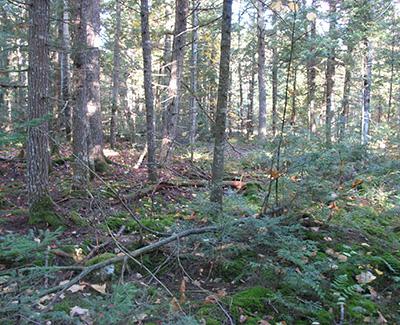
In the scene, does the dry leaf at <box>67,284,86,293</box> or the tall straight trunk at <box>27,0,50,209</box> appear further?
the tall straight trunk at <box>27,0,50,209</box>

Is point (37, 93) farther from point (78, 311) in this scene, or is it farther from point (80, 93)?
point (78, 311)

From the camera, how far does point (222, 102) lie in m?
5.47

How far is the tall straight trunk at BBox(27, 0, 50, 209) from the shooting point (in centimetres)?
551

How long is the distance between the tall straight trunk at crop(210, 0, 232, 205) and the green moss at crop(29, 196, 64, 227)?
2.46m

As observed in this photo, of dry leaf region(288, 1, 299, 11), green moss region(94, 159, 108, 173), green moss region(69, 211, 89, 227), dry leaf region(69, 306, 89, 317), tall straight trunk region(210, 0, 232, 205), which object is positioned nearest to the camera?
dry leaf region(69, 306, 89, 317)

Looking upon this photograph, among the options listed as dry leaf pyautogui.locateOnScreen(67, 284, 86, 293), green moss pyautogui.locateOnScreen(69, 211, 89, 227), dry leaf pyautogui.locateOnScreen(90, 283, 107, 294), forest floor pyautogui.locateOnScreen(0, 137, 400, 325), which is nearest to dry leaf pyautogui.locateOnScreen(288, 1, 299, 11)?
forest floor pyautogui.locateOnScreen(0, 137, 400, 325)

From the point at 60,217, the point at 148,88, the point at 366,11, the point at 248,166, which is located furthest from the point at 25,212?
the point at 366,11

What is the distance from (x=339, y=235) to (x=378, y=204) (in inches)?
89.7

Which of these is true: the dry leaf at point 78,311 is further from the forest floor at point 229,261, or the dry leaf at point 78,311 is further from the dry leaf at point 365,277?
the dry leaf at point 365,277

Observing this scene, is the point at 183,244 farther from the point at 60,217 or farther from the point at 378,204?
the point at 378,204

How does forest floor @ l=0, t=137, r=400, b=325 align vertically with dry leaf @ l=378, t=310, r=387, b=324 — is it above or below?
above

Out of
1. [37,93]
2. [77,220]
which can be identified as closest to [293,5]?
[37,93]

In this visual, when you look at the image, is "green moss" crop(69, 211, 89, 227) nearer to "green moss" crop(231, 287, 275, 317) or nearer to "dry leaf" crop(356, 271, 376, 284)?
"green moss" crop(231, 287, 275, 317)

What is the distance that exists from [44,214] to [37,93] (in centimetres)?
187
